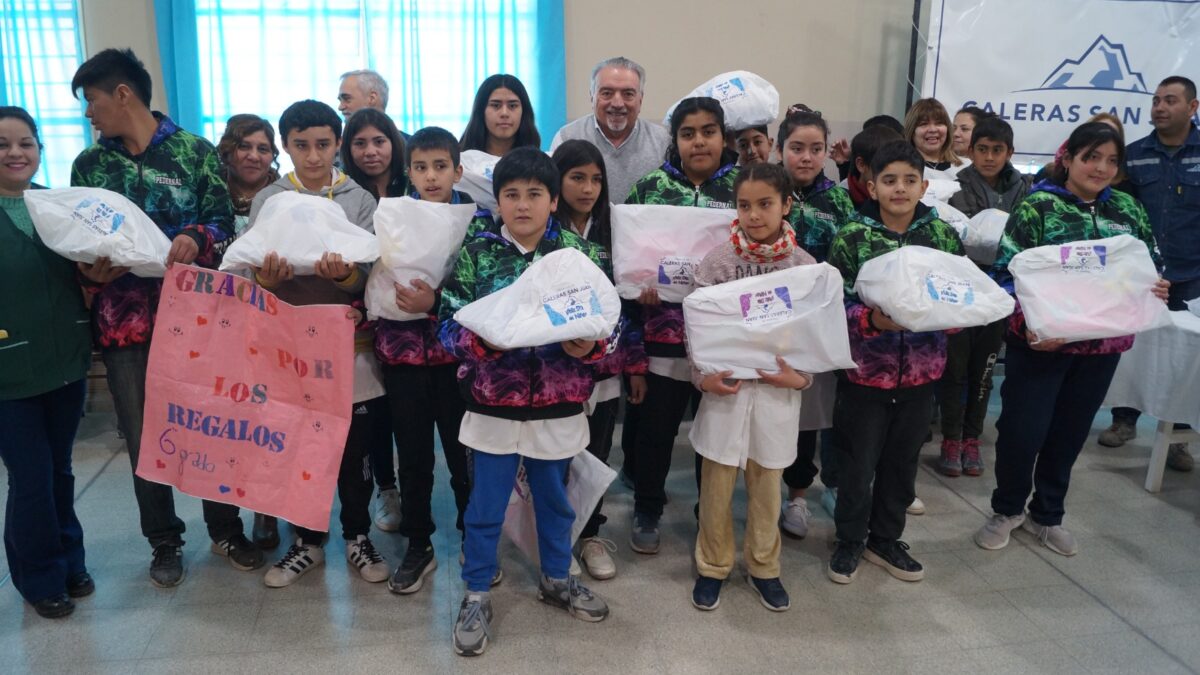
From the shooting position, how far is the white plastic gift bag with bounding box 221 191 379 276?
2.00 m

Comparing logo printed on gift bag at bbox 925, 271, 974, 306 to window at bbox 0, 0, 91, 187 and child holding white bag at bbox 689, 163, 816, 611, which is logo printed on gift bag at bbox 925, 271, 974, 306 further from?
window at bbox 0, 0, 91, 187

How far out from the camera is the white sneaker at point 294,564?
93.8 inches

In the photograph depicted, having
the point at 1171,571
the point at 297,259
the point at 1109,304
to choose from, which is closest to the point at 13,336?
the point at 297,259

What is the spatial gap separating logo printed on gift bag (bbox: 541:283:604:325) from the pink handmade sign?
24.9 inches

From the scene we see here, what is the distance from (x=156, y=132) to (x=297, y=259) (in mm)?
679

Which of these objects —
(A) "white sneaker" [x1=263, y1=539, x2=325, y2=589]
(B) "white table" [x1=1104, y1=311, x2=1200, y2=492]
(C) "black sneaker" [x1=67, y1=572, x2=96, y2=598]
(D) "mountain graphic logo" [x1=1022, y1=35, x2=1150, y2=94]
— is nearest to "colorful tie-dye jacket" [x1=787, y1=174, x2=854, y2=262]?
(B) "white table" [x1=1104, y1=311, x2=1200, y2=492]

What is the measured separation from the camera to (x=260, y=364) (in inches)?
85.7

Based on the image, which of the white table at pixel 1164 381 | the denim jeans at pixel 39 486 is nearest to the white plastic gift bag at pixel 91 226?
the denim jeans at pixel 39 486

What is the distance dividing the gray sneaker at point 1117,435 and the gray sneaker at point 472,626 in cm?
302

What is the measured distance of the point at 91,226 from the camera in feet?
6.43

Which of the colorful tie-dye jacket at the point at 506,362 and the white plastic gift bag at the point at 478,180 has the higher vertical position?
the white plastic gift bag at the point at 478,180

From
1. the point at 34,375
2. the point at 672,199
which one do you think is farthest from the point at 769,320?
the point at 34,375

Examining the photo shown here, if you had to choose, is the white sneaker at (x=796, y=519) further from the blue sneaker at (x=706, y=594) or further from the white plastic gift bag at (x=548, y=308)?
the white plastic gift bag at (x=548, y=308)

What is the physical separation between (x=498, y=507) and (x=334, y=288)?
77 centimetres
